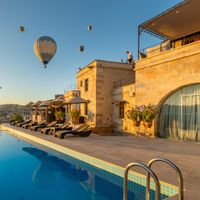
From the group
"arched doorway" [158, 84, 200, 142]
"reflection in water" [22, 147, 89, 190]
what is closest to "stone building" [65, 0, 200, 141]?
"arched doorway" [158, 84, 200, 142]

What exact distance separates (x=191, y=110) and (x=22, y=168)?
8.79m

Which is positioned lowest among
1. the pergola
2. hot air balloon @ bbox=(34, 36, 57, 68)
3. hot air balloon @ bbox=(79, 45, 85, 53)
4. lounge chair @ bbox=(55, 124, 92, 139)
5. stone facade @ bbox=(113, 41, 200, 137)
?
lounge chair @ bbox=(55, 124, 92, 139)

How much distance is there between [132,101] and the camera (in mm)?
15938

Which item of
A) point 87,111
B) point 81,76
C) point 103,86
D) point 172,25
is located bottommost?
point 87,111

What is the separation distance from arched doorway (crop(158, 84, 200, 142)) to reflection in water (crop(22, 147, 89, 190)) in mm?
6644

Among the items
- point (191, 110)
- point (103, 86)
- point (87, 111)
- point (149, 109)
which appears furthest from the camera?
point (87, 111)

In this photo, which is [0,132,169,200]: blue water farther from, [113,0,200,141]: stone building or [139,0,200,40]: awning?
[139,0,200,40]: awning

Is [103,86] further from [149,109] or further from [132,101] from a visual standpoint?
[149,109]

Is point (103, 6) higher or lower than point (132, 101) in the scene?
higher

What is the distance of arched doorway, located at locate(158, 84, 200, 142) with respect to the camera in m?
11.0

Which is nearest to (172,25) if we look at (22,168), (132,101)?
(132,101)

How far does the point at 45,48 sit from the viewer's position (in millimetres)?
14914

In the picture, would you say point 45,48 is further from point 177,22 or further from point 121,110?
point 177,22

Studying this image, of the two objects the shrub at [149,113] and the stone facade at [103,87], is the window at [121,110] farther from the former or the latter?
the shrub at [149,113]
